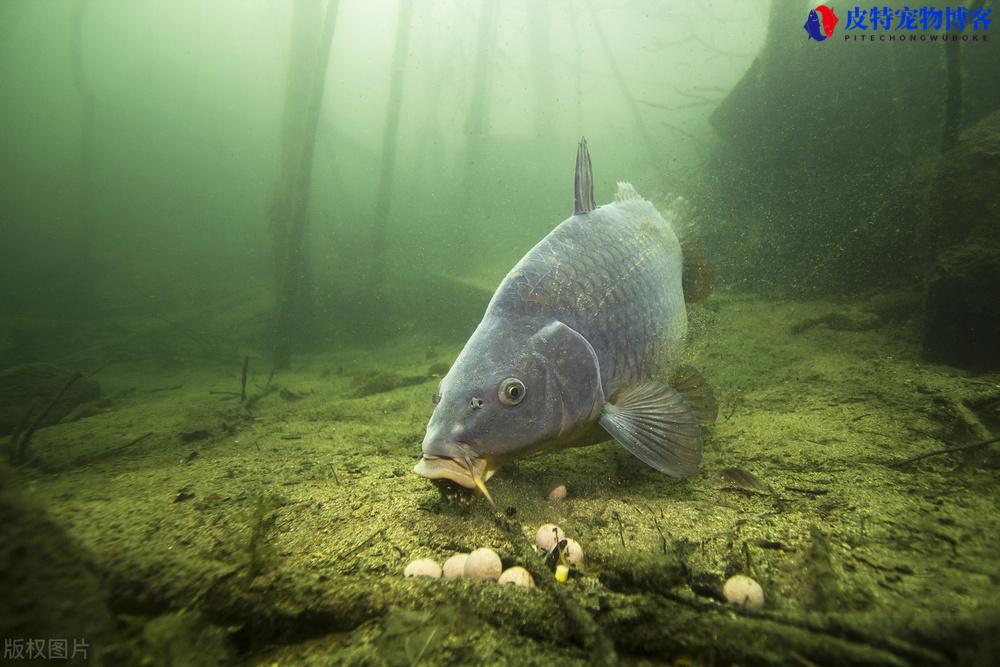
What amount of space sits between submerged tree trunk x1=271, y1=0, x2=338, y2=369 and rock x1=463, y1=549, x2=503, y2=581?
9967mm

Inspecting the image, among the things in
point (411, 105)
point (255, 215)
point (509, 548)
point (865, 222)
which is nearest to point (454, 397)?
point (509, 548)

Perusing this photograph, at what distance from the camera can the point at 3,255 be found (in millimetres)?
31734

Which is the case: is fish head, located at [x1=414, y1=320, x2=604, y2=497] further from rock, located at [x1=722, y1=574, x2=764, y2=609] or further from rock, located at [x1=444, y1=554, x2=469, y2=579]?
rock, located at [x1=722, y1=574, x2=764, y2=609]

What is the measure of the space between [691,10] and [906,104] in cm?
4433

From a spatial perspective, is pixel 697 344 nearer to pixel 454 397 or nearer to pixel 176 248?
pixel 454 397

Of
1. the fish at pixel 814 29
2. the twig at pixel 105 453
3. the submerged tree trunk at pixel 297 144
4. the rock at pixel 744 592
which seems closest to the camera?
the rock at pixel 744 592

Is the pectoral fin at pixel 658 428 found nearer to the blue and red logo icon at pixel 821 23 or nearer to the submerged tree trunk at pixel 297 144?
the submerged tree trunk at pixel 297 144

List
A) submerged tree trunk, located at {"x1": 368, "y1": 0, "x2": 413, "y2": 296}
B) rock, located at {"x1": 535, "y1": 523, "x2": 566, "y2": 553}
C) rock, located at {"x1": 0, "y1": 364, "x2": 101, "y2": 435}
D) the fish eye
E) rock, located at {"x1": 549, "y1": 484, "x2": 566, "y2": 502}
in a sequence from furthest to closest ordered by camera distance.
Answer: submerged tree trunk, located at {"x1": 368, "y1": 0, "x2": 413, "y2": 296}, rock, located at {"x1": 0, "y1": 364, "x2": 101, "y2": 435}, rock, located at {"x1": 549, "y1": 484, "x2": 566, "y2": 502}, the fish eye, rock, located at {"x1": 535, "y1": 523, "x2": 566, "y2": 553}

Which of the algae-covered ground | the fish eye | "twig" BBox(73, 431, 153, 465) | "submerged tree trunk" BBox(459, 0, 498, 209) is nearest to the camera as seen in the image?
the algae-covered ground

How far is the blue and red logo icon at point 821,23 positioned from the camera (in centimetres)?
864

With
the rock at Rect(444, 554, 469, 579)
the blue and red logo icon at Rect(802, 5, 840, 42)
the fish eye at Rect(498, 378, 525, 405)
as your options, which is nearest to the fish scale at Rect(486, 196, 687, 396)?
the fish eye at Rect(498, 378, 525, 405)

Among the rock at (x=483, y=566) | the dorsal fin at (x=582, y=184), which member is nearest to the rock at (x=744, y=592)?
the rock at (x=483, y=566)

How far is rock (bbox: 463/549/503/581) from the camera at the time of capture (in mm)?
1452

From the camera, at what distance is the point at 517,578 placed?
1.41 m
